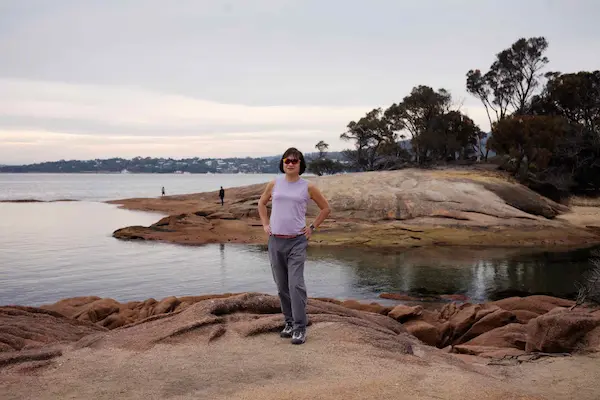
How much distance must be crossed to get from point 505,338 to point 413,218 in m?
20.9

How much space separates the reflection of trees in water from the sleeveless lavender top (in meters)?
10.0

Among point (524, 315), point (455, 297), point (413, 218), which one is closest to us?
point (524, 315)

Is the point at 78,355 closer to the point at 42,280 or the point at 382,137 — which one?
the point at 42,280

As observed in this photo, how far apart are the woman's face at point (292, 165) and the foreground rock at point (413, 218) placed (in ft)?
60.4

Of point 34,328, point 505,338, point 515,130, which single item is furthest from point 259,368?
point 515,130

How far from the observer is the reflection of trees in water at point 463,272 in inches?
641

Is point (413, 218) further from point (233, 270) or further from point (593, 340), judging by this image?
point (593, 340)

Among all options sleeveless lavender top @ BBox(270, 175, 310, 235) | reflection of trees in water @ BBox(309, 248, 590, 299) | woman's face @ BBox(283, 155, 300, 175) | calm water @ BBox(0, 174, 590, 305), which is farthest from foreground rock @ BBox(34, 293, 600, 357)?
reflection of trees in water @ BBox(309, 248, 590, 299)

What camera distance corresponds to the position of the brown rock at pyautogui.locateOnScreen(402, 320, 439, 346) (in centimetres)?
937

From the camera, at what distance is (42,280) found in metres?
16.2

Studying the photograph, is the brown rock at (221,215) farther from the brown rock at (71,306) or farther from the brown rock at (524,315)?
the brown rock at (524,315)

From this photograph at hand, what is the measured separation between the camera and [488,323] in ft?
32.1

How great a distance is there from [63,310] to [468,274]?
12.2 metres

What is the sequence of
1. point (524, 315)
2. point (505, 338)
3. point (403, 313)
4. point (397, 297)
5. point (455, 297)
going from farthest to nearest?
point (455, 297) < point (397, 297) < point (524, 315) < point (403, 313) < point (505, 338)
